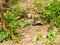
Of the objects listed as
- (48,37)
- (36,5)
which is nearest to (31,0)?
(36,5)

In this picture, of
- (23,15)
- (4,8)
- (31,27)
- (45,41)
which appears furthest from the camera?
(4,8)

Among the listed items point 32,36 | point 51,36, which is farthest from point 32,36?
point 51,36

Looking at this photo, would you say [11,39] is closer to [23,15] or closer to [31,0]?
[23,15]

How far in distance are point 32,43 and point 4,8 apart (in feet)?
4.75

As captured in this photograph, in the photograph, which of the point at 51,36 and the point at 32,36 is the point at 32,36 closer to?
the point at 32,36

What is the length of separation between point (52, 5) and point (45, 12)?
0.25 m

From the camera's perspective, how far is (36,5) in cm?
499

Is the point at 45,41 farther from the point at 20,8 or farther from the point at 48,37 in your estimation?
the point at 20,8

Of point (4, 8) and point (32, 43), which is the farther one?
point (4, 8)

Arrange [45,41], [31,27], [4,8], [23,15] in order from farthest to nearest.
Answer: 1. [4,8]
2. [23,15]
3. [31,27]
4. [45,41]

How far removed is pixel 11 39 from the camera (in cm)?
412

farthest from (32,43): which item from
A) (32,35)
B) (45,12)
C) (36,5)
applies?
(36,5)

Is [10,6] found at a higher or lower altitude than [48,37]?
higher

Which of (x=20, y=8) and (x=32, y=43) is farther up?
(x=20, y=8)
